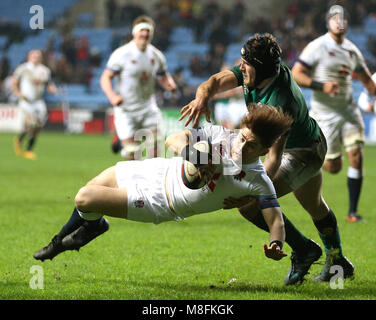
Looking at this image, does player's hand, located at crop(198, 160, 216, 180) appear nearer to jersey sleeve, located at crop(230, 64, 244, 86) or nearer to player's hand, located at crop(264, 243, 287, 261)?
player's hand, located at crop(264, 243, 287, 261)

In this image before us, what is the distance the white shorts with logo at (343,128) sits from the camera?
875 centimetres

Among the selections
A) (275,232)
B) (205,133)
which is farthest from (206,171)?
(275,232)

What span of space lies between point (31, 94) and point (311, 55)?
12152 mm

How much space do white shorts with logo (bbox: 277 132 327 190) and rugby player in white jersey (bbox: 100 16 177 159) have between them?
5.43 metres

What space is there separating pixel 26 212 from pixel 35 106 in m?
10.6

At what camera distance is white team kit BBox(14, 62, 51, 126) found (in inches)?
751

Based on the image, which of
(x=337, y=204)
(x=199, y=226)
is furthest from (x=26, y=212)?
(x=337, y=204)

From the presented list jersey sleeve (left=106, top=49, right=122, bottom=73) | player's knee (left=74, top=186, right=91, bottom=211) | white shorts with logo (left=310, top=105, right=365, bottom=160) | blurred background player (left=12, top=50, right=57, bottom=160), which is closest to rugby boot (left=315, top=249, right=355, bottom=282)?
player's knee (left=74, top=186, right=91, bottom=211)

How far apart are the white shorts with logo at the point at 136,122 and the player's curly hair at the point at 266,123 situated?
640 centimetres

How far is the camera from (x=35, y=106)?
757 inches

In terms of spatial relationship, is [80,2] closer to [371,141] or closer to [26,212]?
[371,141]

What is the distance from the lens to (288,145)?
5.46 m

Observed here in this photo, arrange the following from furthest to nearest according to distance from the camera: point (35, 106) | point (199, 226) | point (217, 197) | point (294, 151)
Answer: point (35, 106)
point (199, 226)
point (294, 151)
point (217, 197)

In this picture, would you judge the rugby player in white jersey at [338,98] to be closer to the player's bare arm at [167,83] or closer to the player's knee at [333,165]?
the player's knee at [333,165]
